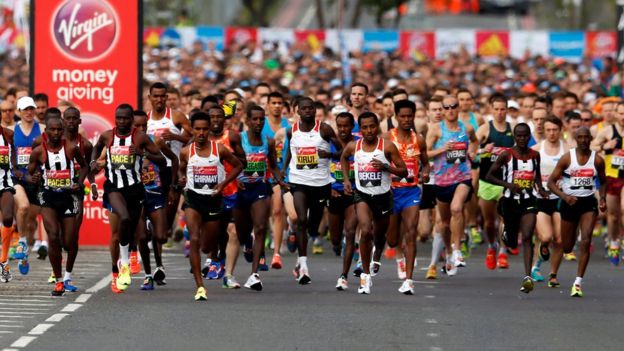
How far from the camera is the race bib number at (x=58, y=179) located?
18.1 m

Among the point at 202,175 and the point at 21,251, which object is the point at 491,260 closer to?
the point at 202,175

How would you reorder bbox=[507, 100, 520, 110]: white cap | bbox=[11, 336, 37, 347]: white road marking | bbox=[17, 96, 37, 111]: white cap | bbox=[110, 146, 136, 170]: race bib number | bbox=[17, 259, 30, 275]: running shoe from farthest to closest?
bbox=[507, 100, 520, 110]: white cap
bbox=[17, 96, 37, 111]: white cap
bbox=[17, 259, 30, 275]: running shoe
bbox=[110, 146, 136, 170]: race bib number
bbox=[11, 336, 37, 347]: white road marking

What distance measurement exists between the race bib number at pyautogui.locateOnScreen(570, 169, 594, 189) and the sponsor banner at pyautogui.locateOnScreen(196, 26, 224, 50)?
28.9 m

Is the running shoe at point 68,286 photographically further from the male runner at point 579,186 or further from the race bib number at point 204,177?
the male runner at point 579,186

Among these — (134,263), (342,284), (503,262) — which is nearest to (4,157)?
(134,263)

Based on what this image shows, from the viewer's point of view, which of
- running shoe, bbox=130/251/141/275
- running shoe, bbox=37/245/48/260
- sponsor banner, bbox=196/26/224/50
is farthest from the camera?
sponsor banner, bbox=196/26/224/50

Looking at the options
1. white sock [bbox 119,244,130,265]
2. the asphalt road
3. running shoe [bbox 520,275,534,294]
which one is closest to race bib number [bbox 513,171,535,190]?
the asphalt road

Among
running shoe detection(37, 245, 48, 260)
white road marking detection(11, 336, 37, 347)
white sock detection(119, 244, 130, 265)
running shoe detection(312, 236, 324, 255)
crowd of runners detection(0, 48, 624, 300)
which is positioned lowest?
running shoe detection(312, 236, 324, 255)

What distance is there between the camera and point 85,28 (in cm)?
2431

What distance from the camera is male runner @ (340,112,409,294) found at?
59.9 ft

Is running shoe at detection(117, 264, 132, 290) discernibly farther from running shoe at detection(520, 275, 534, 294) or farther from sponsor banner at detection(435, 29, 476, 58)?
sponsor banner at detection(435, 29, 476, 58)

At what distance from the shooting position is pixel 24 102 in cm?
2095

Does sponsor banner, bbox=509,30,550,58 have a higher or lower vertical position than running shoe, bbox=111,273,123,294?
higher

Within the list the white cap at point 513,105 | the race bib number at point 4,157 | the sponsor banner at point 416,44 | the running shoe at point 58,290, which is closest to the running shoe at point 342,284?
the running shoe at point 58,290
